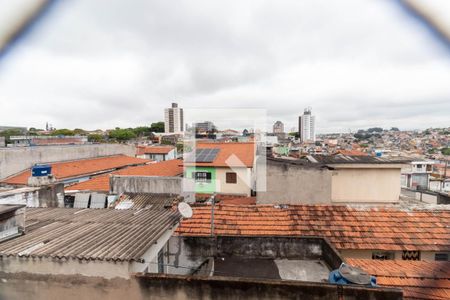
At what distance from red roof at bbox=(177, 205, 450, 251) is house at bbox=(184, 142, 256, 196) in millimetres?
6069

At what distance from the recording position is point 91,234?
4.44 m

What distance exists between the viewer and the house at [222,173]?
52.2 ft

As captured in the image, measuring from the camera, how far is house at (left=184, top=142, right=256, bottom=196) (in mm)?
15922

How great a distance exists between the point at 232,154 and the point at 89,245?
13.1 metres

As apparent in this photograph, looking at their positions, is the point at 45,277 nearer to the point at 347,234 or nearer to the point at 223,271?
the point at 223,271

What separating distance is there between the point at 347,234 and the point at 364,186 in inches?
162

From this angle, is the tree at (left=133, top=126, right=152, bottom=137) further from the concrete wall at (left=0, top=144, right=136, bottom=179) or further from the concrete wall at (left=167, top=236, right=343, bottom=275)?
the concrete wall at (left=167, top=236, right=343, bottom=275)

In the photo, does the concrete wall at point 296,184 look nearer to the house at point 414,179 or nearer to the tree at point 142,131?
the house at point 414,179

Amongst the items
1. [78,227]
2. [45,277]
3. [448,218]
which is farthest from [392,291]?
[448,218]

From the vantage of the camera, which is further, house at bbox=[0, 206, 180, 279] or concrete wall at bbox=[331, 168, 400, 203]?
concrete wall at bbox=[331, 168, 400, 203]

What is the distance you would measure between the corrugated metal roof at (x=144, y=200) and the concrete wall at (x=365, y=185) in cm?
745

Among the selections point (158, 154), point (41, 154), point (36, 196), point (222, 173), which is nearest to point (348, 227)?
point (222, 173)

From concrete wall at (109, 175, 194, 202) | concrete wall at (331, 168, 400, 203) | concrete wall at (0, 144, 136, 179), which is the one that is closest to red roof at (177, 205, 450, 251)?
concrete wall at (331, 168, 400, 203)

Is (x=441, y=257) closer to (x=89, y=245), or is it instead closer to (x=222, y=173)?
(x=89, y=245)
